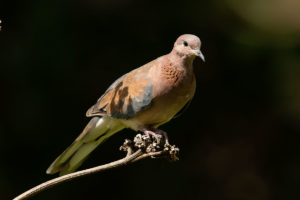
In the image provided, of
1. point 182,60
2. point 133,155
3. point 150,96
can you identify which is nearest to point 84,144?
point 150,96

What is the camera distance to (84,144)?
285 centimetres

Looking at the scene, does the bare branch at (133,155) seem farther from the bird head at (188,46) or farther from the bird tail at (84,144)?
the bird tail at (84,144)

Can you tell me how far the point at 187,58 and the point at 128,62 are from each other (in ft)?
5.58

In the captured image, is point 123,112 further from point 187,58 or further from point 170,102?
point 187,58

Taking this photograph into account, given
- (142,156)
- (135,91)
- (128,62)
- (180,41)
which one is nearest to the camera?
(142,156)

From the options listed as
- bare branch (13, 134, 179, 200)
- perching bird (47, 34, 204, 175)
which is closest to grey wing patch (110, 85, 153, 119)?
perching bird (47, 34, 204, 175)

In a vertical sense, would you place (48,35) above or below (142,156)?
above

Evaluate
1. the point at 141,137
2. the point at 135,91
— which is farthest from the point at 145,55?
the point at 141,137

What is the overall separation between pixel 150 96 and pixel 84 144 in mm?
619

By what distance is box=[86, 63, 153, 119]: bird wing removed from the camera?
2467 mm

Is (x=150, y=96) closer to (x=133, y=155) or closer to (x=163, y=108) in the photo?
(x=163, y=108)

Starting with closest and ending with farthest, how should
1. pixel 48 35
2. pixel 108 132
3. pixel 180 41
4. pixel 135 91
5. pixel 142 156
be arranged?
pixel 142 156
pixel 180 41
pixel 135 91
pixel 108 132
pixel 48 35

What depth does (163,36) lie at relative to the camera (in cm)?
403

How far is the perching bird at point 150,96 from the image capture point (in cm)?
241
